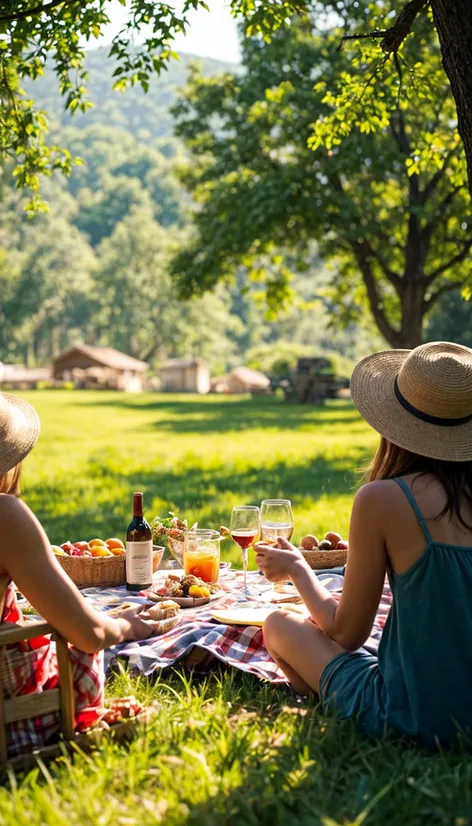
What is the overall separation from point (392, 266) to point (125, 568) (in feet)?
68.7

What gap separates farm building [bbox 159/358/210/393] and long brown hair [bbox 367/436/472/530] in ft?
219

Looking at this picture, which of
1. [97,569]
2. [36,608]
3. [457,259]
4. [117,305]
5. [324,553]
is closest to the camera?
[36,608]

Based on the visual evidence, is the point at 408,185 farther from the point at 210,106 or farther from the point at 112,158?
the point at 112,158

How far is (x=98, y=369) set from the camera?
233 ft

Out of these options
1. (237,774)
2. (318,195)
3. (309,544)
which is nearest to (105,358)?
A: (318,195)

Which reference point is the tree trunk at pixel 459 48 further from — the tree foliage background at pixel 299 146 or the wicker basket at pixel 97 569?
the wicker basket at pixel 97 569

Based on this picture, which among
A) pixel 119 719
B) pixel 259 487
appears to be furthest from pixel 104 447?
pixel 119 719

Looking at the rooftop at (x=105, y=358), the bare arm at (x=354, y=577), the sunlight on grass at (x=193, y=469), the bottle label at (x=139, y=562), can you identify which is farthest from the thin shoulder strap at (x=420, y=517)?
the rooftop at (x=105, y=358)

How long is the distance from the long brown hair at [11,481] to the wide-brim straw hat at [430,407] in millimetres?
1503

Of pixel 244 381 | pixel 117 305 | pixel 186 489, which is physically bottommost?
pixel 186 489

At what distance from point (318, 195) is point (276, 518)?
17701 millimetres

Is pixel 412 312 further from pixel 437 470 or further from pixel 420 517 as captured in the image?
pixel 420 517

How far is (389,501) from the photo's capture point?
137 inches

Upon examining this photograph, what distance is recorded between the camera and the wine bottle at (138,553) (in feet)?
16.6
